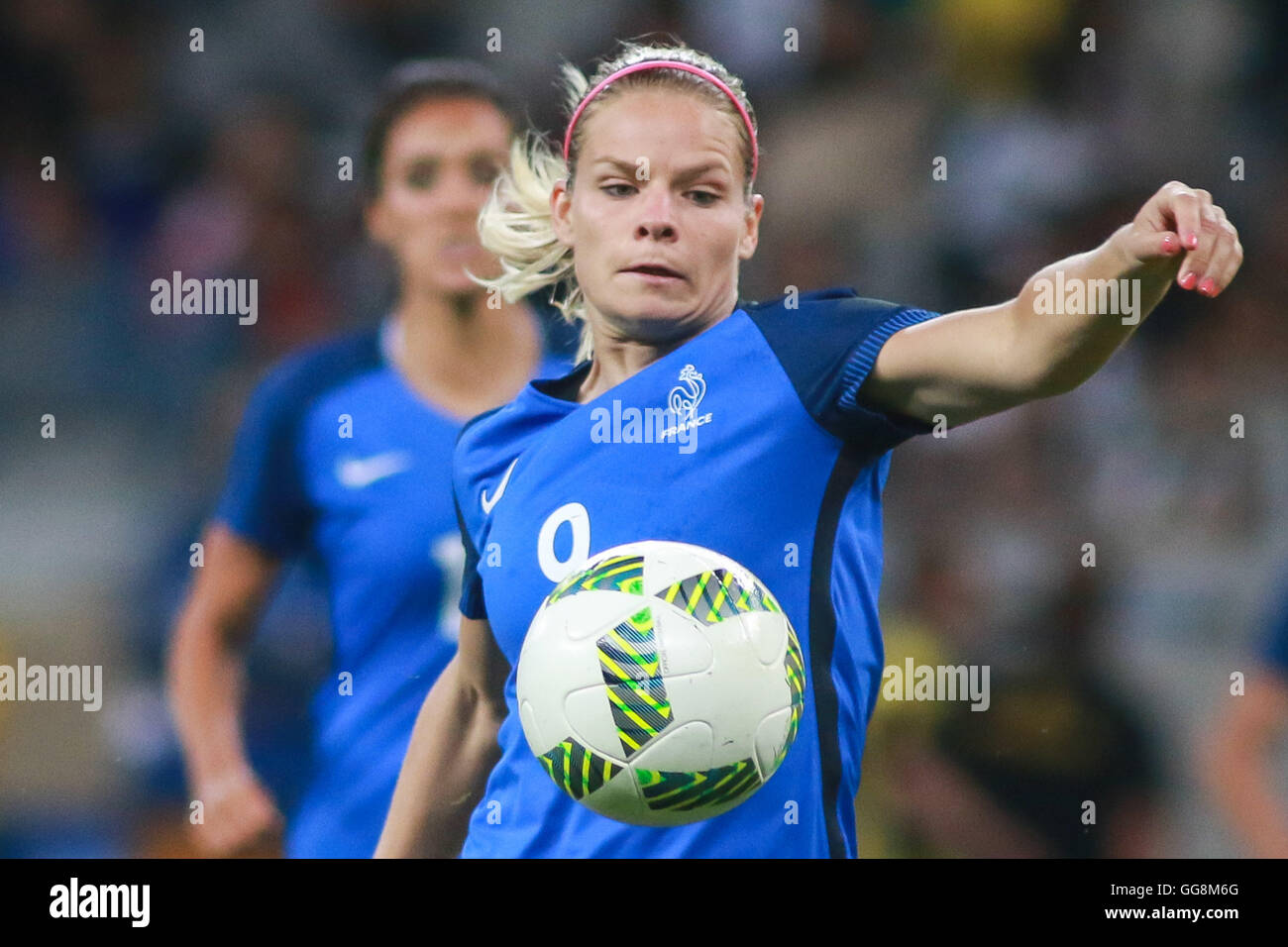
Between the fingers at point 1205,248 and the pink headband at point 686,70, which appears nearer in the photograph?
the fingers at point 1205,248

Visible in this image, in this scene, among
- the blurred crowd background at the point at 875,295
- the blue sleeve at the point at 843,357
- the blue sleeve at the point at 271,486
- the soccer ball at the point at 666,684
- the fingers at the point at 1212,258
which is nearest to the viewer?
the fingers at the point at 1212,258

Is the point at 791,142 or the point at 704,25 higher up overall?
the point at 704,25

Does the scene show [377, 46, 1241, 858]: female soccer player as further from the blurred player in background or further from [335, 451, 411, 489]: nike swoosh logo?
the blurred player in background

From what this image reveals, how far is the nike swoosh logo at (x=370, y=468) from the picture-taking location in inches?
188

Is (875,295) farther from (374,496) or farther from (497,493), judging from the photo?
(497,493)

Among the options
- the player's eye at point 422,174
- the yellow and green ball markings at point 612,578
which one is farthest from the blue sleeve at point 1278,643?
the player's eye at point 422,174

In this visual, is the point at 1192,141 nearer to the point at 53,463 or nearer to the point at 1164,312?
the point at 1164,312

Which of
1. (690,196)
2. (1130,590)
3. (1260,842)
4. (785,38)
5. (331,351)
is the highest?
(785,38)

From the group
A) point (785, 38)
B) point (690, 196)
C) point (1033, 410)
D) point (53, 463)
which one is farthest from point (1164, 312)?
point (53, 463)

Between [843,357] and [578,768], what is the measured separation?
0.89 m

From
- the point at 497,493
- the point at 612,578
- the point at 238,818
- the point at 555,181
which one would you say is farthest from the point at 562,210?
the point at 238,818

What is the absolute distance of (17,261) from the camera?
21.8 ft

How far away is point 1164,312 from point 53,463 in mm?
4660

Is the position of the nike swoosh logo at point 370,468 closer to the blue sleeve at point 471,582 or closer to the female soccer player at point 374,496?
the female soccer player at point 374,496
